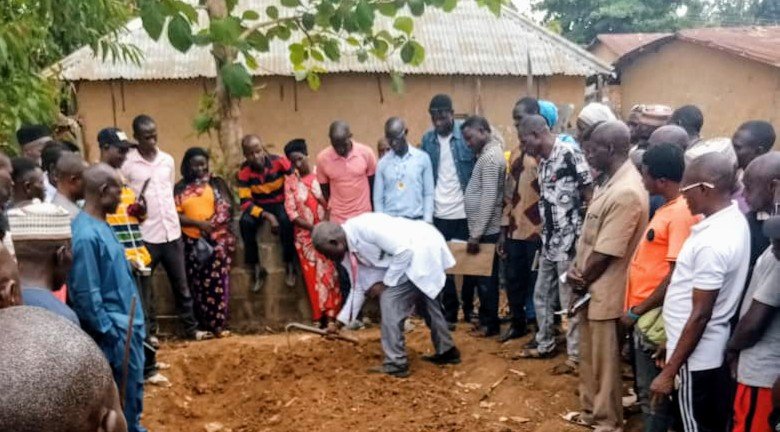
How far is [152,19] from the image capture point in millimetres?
3566

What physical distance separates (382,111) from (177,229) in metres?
5.74

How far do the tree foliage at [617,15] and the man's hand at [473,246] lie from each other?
66.5 ft

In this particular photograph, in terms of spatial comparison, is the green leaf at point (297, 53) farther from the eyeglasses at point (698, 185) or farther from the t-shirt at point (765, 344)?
the t-shirt at point (765, 344)

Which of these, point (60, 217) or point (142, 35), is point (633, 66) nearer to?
point (142, 35)

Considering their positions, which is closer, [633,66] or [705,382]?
[705,382]

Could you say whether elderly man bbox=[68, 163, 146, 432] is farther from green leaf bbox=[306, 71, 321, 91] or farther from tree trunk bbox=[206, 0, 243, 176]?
tree trunk bbox=[206, 0, 243, 176]

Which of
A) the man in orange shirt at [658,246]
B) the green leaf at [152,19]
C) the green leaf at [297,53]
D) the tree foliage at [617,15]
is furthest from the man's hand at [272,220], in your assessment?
the tree foliage at [617,15]

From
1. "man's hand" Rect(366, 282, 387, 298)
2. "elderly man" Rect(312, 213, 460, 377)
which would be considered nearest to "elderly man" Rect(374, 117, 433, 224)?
"elderly man" Rect(312, 213, 460, 377)

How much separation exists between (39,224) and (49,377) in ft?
5.48

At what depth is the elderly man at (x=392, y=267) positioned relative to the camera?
5363 millimetres

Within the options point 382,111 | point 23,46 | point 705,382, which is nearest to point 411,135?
point 382,111

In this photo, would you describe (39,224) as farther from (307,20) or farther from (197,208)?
(197,208)

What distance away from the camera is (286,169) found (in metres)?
6.55

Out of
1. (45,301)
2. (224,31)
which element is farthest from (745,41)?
(45,301)
